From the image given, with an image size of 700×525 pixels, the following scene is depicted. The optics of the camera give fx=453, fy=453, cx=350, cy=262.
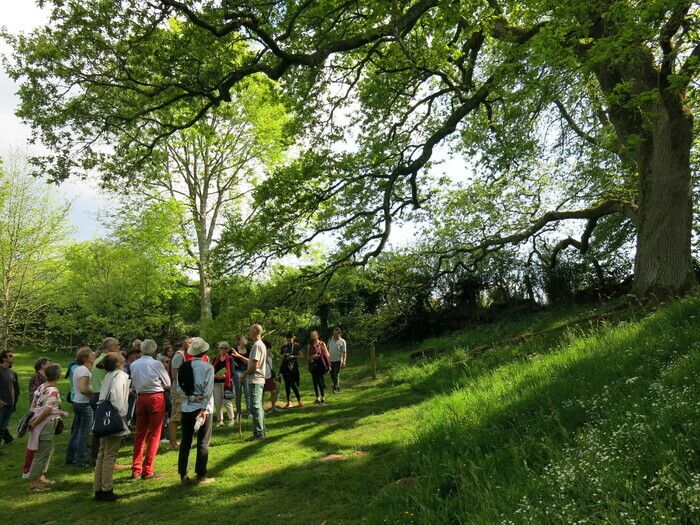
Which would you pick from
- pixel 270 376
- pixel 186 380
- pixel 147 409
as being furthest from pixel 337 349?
pixel 186 380

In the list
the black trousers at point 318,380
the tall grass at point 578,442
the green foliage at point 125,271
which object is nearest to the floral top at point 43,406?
the tall grass at point 578,442

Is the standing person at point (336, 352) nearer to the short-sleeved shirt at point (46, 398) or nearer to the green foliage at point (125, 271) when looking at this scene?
the short-sleeved shirt at point (46, 398)

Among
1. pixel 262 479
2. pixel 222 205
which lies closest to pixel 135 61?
pixel 262 479

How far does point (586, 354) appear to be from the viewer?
6148 mm

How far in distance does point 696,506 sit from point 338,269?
8944 mm

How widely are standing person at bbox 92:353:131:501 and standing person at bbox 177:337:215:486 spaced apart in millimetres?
732

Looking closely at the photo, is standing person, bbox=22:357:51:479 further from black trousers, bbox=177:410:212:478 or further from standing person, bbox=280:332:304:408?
standing person, bbox=280:332:304:408

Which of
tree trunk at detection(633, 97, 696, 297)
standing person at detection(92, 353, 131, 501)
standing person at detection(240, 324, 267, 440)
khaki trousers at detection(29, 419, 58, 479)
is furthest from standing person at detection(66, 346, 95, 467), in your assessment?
tree trunk at detection(633, 97, 696, 297)

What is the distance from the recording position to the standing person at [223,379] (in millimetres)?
9391

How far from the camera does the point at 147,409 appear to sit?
663 centimetres

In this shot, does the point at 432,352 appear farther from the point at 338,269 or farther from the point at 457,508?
the point at 457,508

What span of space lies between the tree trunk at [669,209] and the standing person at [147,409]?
9004 millimetres

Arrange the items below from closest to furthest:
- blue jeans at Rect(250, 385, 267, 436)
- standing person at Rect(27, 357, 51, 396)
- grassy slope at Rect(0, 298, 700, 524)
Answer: grassy slope at Rect(0, 298, 700, 524) → blue jeans at Rect(250, 385, 267, 436) → standing person at Rect(27, 357, 51, 396)

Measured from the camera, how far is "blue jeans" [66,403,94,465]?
7645mm
